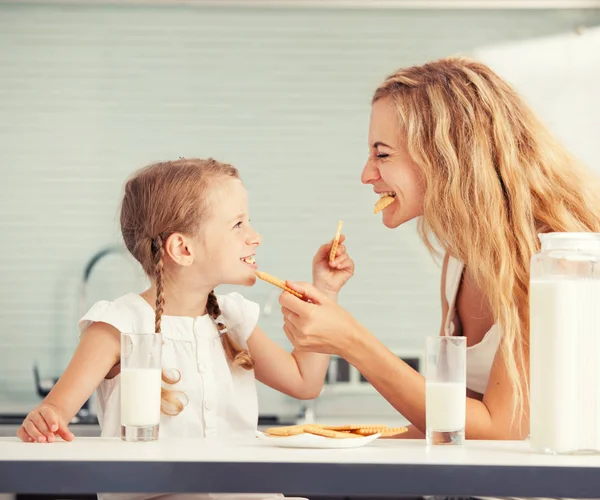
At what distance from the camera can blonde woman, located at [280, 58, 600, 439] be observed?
Answer: 5.40 feet

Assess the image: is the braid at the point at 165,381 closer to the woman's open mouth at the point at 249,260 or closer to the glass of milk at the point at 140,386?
the woman's open mouth at the point at 249,260

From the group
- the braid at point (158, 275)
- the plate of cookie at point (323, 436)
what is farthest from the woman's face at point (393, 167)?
the plate of cookie at point (323, 436)

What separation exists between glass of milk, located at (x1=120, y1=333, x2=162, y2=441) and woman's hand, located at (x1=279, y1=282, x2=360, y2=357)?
362mm

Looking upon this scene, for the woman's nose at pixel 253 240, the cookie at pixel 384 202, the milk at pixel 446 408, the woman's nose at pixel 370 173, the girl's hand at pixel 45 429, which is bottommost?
the girl's hand at pixel 45 429

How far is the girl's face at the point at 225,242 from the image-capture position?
201 centimetres

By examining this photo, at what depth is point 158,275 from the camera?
6.35ft

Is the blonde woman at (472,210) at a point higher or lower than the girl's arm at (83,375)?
higher

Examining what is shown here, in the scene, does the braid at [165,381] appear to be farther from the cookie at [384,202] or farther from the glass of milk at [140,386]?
the cookie at [384,202]

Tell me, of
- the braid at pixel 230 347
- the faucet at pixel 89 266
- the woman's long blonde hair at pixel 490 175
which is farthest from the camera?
the faucet at pixel 89 266

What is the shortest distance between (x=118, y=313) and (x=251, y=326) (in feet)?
1.16

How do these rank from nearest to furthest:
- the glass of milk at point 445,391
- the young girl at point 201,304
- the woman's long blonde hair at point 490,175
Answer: the glass of milk at point 445,391 < the woman's long blonde hair at point 490,175 < the young girl at point 201,304

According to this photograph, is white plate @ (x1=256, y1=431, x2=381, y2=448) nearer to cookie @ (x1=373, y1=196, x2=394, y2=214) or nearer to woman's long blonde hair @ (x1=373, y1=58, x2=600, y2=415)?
woman's long blonde hair @ (x1=373, y1=58, x2=600, y2=415)

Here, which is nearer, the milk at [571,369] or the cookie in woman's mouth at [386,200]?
the milk at [571,369]

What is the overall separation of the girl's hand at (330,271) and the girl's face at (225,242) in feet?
0.56
